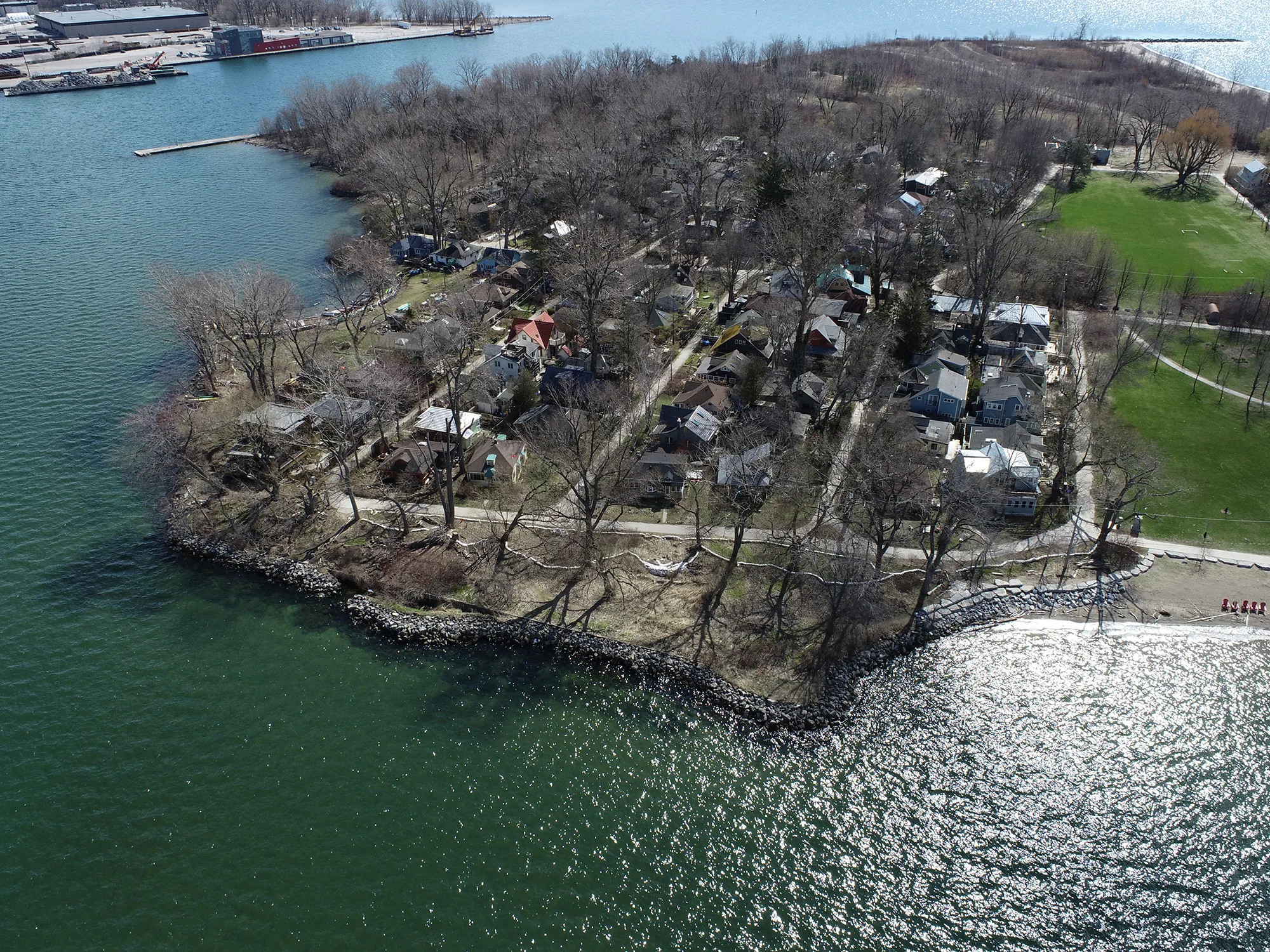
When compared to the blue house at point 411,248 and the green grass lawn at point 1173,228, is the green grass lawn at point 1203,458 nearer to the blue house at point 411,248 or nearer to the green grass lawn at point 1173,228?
the green grass lawn at point 1173,228

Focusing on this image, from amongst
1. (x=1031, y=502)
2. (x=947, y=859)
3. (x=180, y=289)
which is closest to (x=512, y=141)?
(x=180, y=289)

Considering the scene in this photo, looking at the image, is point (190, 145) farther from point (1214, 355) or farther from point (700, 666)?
point (1214, 355)

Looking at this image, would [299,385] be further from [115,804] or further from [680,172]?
[680,172]

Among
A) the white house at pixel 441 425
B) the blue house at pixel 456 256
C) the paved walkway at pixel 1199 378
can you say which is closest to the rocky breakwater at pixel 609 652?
the white house at pixel 441 425

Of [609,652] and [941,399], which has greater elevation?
[941,399]

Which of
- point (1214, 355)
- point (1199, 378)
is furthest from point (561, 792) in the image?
point (1214, 355)
